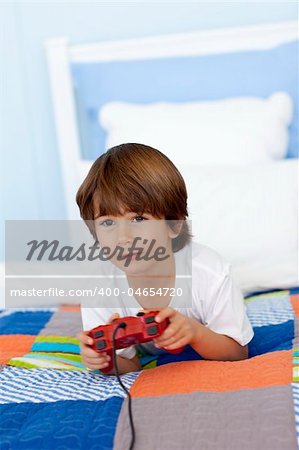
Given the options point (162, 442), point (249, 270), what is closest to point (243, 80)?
point (249, 270)

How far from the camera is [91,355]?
1033 millimetres

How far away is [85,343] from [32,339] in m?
0.36

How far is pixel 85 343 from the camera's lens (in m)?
1.03

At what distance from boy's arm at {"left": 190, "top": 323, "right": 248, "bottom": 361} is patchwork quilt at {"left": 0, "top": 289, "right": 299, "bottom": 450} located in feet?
0.14

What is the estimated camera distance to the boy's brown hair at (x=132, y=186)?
3.64ft

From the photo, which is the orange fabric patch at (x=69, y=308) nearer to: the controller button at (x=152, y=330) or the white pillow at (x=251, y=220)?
the white pillow at (x=251, y=220)

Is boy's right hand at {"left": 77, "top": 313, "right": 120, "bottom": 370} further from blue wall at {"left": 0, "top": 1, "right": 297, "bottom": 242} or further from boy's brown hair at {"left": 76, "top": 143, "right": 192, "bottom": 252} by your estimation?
blue wall at {"left": 0, "top": 1, "right": 297, "bottom": 242}

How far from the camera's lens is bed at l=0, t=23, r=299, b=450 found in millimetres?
872

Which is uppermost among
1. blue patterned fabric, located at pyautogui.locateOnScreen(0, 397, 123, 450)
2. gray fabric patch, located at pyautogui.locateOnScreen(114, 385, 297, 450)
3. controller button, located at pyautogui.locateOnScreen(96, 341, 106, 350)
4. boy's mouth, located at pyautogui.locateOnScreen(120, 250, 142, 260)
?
boy's mouth, located at pyautogui.locateOnScreen(120, 250, 142, 260)

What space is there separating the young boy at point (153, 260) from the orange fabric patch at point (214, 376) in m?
0.05

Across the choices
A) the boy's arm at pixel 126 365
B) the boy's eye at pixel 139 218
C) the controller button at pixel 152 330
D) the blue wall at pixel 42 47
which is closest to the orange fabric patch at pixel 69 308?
the boy's arm at pixel 126 365

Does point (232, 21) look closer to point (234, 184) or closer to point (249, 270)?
point (234, 184)

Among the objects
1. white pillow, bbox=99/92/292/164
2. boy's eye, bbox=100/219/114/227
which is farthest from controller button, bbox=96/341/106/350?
white pillow, bbox=99/92/292/164

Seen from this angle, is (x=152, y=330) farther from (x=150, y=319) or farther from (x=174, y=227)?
(x=174, y=227)
